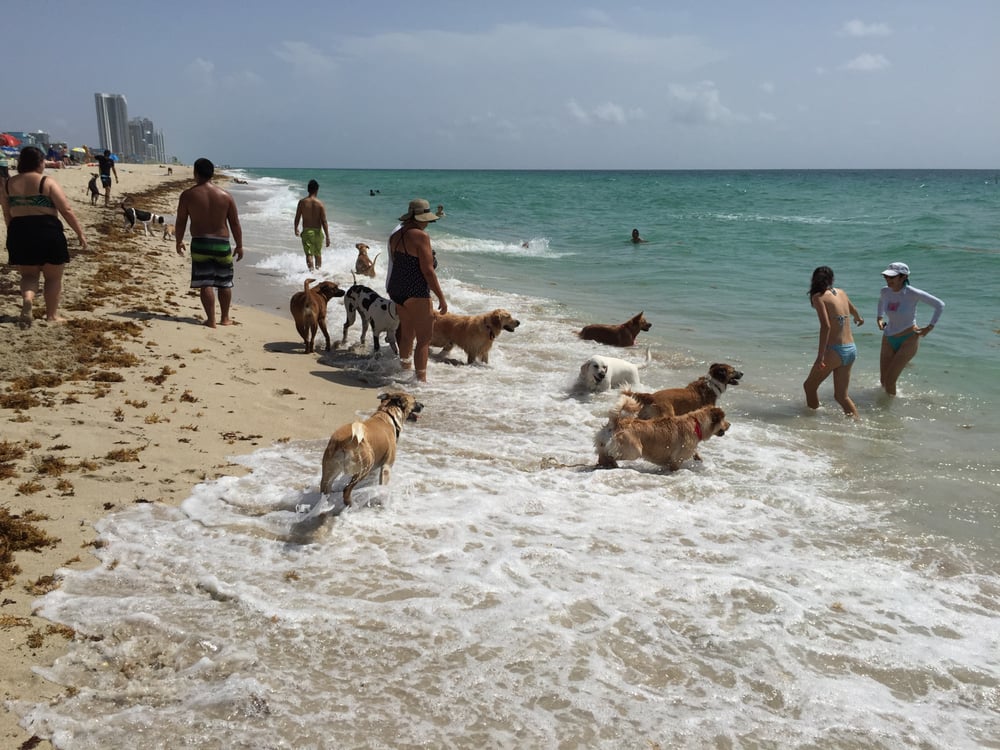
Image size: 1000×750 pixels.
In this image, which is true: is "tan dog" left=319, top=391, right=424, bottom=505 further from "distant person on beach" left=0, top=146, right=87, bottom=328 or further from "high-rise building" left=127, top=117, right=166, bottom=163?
"high-rise building" left=127, top=117, right=166, bottom=163

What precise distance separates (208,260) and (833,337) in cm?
784

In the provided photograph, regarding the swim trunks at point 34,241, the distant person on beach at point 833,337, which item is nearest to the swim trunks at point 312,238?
the swim trunks at point 34,241

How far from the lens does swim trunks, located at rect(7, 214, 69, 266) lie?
26.4 ft

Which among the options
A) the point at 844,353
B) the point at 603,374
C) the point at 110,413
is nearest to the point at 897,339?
the point at 844,353

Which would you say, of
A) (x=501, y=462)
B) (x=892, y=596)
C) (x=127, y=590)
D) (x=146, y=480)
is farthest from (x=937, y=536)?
(x=146, y=480)

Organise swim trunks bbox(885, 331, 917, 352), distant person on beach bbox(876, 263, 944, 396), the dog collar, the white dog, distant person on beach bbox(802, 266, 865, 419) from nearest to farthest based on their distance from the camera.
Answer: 1. the dog collar
2. distant person on beach bbox(802, 266, 865, 419)
3. the white dog
4. distant person on beach bbox(876, 263, 944, 396)
5. swim trunks bbox(885, 331, 917, 352)

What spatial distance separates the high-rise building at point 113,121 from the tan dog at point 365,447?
18051 cm

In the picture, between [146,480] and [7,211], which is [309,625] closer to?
[146,480]

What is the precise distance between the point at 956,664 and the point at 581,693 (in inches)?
81.9

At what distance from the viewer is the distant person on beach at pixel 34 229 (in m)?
8.05

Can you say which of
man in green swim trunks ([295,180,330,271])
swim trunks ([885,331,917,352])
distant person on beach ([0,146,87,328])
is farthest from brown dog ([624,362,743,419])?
man in green swim trunks ([295,180,330,271])

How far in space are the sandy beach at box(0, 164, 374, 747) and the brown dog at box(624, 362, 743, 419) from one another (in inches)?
118

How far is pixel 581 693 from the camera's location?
334 centimetres

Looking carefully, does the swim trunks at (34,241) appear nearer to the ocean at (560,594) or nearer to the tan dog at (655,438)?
the ocean at (560,594)
